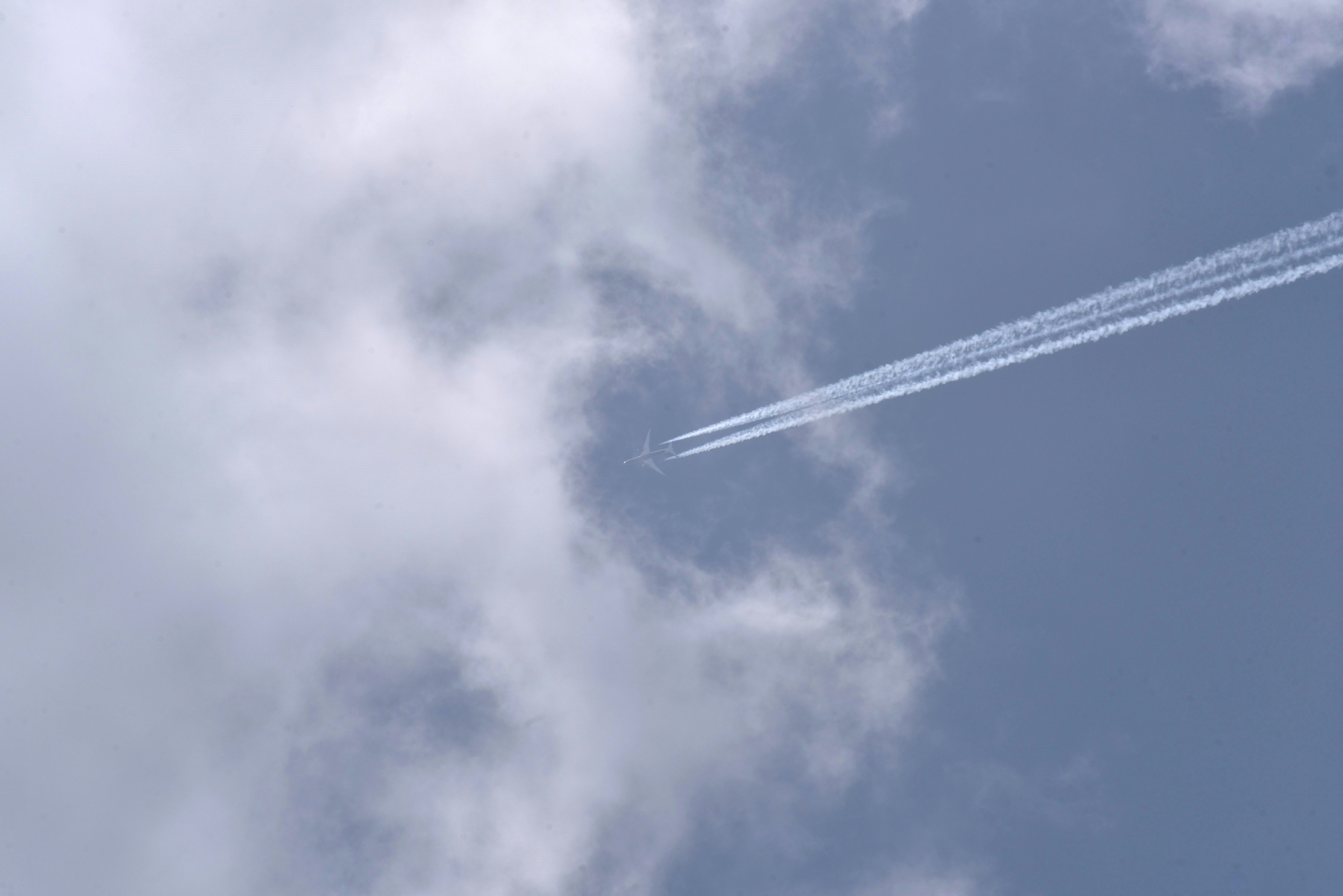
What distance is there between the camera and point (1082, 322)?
405 ft

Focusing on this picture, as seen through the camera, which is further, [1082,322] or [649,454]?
[649,454]

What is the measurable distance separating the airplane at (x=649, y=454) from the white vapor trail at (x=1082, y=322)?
124 cm

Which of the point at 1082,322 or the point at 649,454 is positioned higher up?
the point at 1082,322

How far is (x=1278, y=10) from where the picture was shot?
12269 cm

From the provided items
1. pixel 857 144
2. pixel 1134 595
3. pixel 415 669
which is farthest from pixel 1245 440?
pixel 415 669

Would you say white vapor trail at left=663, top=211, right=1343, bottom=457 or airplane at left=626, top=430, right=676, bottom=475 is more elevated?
white vapor trail at left=663, top=211, right=1343, bottom=457

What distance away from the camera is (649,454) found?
429ft

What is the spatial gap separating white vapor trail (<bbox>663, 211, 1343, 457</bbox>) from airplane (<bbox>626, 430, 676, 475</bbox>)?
4.07ft

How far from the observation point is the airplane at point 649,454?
131 meters

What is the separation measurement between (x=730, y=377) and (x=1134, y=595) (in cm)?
4739

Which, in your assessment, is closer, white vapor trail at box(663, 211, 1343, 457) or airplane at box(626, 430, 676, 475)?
white vapor trail at box(663, 211, 1343, 457)

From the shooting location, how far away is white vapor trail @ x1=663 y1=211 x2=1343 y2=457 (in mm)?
119125

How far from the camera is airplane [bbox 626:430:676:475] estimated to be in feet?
429

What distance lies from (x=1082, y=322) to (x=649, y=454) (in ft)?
151
